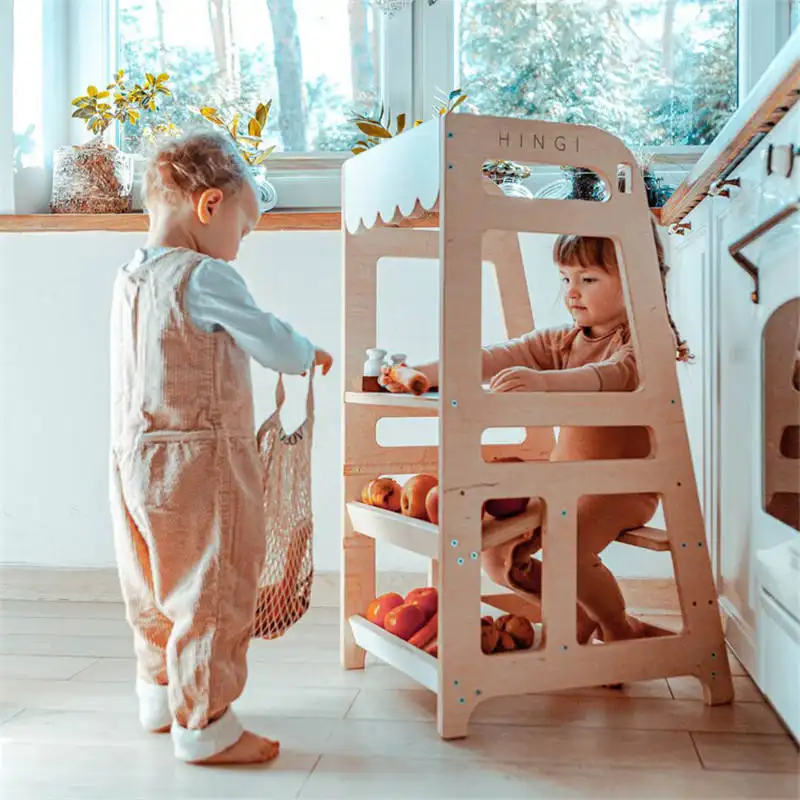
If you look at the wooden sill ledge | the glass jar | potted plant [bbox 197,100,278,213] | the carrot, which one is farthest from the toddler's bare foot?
the glass jar

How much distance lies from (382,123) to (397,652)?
1.39m

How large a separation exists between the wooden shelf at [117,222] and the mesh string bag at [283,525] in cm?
87

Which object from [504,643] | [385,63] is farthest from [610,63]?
[504,643]

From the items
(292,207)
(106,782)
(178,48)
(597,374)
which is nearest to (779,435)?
(597,374)

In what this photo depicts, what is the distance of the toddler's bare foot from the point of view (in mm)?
1287

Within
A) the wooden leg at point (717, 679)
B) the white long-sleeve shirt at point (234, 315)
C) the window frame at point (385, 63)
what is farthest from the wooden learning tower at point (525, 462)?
the window frame at point (385, 63)

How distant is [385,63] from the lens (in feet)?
8.02

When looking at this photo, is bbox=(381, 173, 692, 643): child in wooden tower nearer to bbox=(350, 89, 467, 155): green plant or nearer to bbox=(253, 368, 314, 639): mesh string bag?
bbox=(253, 368, 314, 639): mesh string bag

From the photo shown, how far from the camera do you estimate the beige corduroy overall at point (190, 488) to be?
1278mm

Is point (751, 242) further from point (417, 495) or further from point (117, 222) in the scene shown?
point (117, 222)

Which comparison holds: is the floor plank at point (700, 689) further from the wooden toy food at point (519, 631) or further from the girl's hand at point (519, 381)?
the girl's hand at point (519, 381)

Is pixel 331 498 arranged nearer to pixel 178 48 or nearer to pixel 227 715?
pixel 227 715

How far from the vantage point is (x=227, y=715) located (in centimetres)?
131

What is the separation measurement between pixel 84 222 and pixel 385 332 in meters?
0.75
